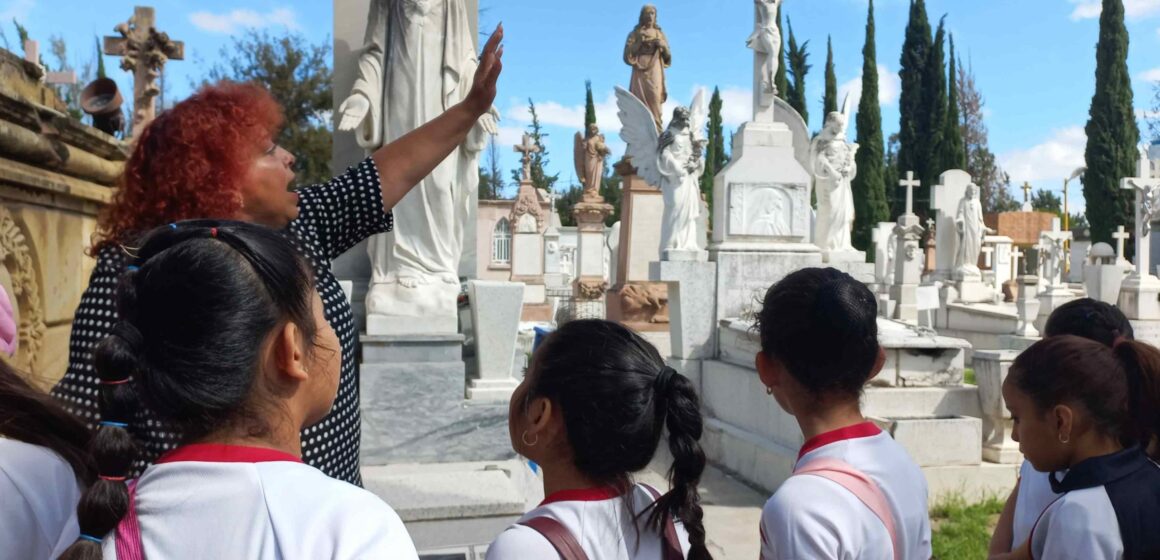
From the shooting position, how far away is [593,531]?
57.0 inches

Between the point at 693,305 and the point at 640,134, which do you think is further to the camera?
the point at 640,134

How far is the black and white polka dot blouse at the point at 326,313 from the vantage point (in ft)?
5.29

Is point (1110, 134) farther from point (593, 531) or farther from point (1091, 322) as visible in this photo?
point (593, 531)

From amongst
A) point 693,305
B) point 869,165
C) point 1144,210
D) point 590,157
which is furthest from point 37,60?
point 869,165

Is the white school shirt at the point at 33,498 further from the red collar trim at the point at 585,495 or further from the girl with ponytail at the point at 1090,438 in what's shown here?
the girl with ponytail at the point at 1090,438

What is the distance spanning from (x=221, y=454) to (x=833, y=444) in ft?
3.96

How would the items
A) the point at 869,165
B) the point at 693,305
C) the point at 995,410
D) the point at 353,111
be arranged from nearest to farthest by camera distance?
the point at 353,111 → the point at 995,410 → the point at 693,305 → the point at 869,165

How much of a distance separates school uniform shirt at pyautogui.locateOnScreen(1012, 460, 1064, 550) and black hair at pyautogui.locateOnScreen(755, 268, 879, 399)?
2.35 ft

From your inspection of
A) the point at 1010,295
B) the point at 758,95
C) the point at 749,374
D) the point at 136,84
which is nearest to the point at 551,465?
the point at 749,374

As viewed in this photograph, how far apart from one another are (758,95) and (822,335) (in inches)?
295

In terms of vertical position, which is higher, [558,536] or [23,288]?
[23,288]

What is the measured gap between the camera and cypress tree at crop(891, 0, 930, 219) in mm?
31969

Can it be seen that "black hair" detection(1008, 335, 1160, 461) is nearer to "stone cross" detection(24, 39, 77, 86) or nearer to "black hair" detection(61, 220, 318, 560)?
"black hair" detection(61, 220, 318, 560)

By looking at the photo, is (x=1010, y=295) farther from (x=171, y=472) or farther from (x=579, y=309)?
(x=171, y=472)
